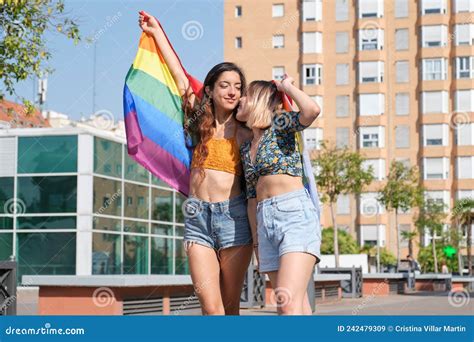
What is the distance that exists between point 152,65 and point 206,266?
1333mm

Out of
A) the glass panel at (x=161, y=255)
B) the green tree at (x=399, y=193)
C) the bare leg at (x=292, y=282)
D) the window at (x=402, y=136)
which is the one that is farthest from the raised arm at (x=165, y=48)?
the window at (x=402, y=136)

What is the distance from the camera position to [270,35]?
66875 millimetres

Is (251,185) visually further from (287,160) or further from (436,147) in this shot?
(436,147)

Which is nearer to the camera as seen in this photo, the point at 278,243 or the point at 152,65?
the point at 278,243

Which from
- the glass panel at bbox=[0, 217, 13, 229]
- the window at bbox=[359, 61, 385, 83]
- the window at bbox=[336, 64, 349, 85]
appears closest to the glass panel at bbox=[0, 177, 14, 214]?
the glass panel at bbox=[0, 217, 13, 229]

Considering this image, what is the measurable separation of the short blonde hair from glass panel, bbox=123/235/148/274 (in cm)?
2492

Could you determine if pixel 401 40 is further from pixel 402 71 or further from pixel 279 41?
pixel 279 41

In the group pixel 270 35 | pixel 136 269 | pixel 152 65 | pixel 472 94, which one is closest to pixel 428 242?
pixel 472 94

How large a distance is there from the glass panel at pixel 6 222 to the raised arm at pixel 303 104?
24.6 metres

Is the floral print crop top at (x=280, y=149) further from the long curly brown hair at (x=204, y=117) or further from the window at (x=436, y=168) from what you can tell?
the window at (x=436, y=168)

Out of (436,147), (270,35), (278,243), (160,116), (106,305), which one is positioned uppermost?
(270,35)

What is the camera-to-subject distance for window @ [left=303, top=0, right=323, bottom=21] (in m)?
70.1

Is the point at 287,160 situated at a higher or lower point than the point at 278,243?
higher

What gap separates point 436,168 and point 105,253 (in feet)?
142
